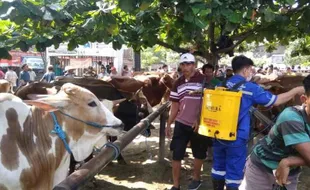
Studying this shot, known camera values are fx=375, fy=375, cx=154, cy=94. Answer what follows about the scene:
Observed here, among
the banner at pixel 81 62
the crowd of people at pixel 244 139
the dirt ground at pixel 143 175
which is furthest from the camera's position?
the banner at pixel 81 62

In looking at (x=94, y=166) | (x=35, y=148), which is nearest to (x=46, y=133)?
(x=35, y=148)

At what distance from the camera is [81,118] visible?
3441mm

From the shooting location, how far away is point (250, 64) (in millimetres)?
4090

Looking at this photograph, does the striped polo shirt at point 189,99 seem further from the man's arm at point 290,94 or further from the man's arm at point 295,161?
the man's arm at point 295,161

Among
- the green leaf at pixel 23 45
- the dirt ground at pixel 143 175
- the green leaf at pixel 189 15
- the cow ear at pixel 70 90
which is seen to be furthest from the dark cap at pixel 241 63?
the green leaf at pixel 23 45

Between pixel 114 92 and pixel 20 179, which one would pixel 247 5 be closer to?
pixel 20 179

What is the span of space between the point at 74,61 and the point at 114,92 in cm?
1613

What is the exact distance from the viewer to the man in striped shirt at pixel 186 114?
4.93 metres

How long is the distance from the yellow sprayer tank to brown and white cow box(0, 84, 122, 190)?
111 centimetres

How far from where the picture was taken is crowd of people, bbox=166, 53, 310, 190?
2406 mm

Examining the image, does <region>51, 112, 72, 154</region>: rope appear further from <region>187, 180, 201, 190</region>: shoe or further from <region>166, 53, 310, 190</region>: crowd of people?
<region>187, 180, 201, 190</region>: shoe

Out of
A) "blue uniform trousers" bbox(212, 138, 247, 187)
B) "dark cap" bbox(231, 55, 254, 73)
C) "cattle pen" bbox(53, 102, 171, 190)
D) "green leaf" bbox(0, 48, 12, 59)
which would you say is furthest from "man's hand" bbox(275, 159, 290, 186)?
"green leaf" bbox(0, 48, 12, 59)


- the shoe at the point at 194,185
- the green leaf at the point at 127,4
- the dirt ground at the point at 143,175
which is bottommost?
the dirt ground at the point at 143,175

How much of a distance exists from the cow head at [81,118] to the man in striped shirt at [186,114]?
1616 mm
